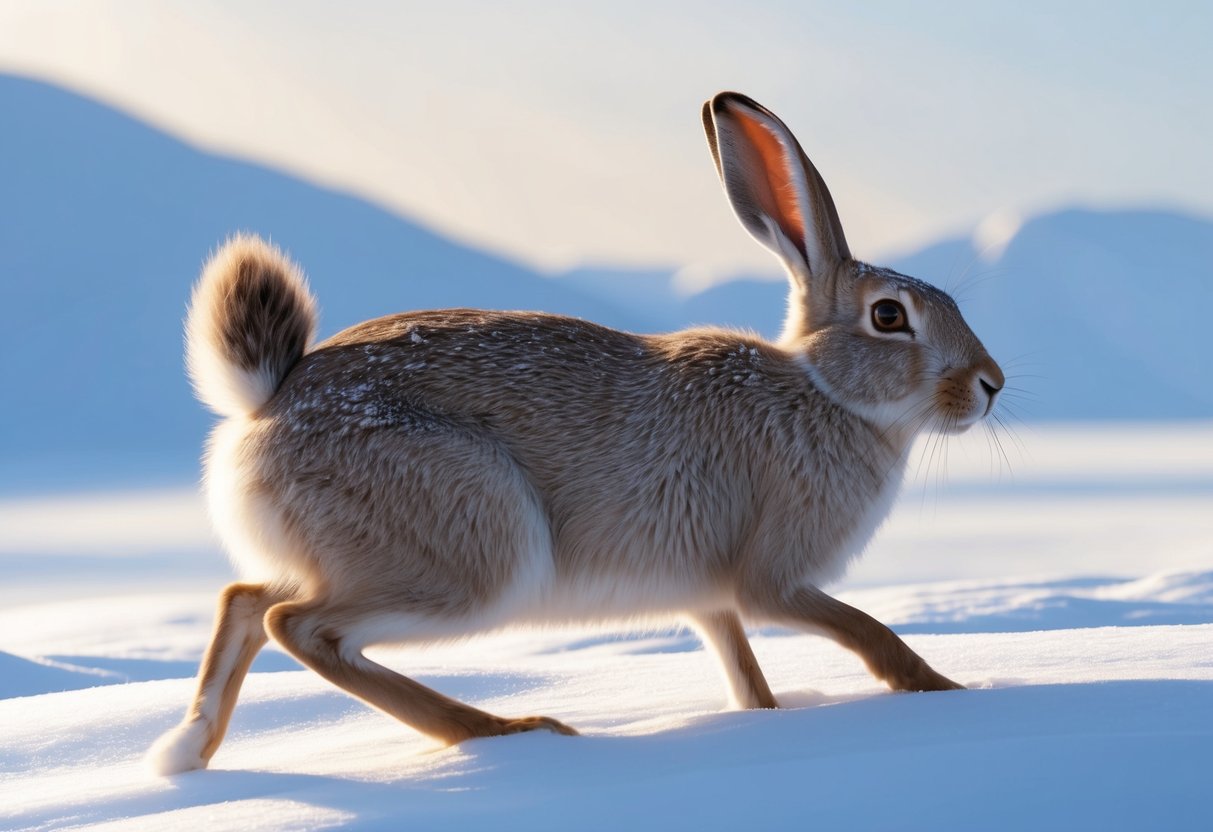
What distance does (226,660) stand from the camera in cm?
410

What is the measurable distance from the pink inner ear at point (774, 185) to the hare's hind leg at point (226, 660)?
1989 millimetres

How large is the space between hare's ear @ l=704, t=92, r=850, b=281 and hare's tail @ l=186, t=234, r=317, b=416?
1428 mm

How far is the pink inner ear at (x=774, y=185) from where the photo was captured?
4633 millimetres

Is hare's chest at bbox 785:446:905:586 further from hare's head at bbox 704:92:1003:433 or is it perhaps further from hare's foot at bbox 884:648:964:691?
hare's foot at bbox 884:648:964:691

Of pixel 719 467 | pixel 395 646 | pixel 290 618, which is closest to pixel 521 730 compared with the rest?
pixel 395 646

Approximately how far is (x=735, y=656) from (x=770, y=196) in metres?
1.49

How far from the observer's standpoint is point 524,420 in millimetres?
4109

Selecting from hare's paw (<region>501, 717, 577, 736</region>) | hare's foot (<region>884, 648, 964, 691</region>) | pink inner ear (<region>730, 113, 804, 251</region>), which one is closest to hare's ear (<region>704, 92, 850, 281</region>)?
pink inner ear (<region>730, 113, 804, 251</region>)

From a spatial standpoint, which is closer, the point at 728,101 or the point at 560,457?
the point at 560,457

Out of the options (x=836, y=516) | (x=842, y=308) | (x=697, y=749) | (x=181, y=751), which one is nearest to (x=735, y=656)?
(x=836, y=516)

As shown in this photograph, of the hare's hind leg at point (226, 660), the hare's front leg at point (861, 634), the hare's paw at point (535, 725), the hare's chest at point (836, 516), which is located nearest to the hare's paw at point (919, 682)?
the hare's front leg at point (861, 634)

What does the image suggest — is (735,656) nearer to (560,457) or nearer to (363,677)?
(560,457)

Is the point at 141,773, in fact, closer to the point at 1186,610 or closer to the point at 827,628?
the point at 827,628

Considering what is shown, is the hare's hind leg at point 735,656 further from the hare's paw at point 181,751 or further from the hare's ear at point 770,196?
the hare's paw at point 181,751
